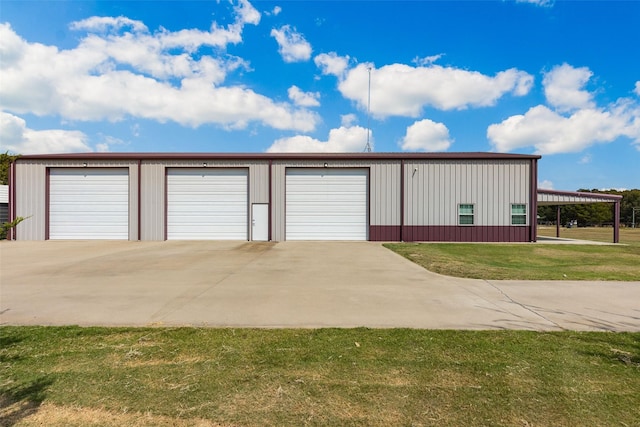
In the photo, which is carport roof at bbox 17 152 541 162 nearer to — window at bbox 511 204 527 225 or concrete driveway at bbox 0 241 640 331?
window at bbox 511 204 527 225

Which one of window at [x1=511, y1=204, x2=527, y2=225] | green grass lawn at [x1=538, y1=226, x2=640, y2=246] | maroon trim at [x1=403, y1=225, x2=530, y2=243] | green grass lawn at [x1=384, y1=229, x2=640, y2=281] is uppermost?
window at [x1=511, y1=204, x2=527, y2=225]

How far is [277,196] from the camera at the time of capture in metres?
21.6

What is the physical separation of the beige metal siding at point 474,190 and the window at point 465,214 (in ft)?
0.84

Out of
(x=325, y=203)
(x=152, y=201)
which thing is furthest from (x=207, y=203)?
(x=325, y=203)

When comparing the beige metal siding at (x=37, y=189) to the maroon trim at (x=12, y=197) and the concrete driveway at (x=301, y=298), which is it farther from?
the concrete driveway at (x=301, y=298)

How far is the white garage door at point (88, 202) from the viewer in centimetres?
2189

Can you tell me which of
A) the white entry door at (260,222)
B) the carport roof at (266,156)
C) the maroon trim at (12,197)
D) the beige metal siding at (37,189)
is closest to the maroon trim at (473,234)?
the carport roof at (266,156)

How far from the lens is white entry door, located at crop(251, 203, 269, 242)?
→ 2159 cm

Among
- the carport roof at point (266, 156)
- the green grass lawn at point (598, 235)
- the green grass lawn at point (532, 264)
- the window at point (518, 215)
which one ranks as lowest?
→ the green grass lawn at point (598, 235)

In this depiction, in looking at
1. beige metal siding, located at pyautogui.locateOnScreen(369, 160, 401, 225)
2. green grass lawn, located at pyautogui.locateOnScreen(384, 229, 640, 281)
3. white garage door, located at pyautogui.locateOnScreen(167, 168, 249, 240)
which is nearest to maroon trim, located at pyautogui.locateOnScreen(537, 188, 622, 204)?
green grass lawn, located at pyautogui.locateOnScreen(384, 229, 640, 281)

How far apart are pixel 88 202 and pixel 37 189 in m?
3.34

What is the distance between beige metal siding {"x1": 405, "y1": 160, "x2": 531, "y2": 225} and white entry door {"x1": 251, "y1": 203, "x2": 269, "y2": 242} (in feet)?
29.4

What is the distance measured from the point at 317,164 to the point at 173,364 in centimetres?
1854

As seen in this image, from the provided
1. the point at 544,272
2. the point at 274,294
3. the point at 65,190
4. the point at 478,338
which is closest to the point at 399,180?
the point at 544,272
